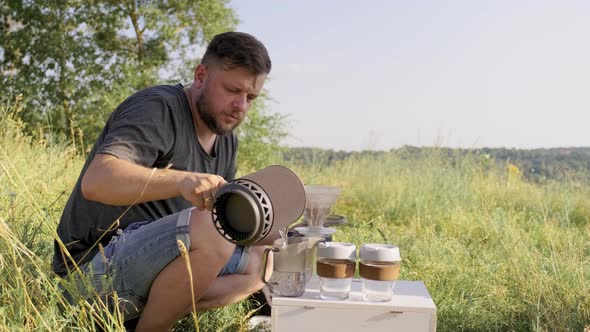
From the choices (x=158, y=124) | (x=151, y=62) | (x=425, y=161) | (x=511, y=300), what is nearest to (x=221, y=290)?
(x=158, y=124)

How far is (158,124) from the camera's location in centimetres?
242

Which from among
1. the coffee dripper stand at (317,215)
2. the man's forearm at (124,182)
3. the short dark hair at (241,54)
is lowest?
the coffee dripper stand at (317,215)

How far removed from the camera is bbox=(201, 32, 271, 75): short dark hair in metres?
2.60

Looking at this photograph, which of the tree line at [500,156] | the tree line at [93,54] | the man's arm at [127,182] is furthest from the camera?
the tree line at [93,54]

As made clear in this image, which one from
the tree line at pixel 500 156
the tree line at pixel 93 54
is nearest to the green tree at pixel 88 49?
the tree line at pixel 93 54

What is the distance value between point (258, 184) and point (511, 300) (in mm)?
1904

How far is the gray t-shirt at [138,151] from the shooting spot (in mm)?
2307

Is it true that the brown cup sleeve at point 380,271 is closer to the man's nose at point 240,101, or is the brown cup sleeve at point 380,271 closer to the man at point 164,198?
the man at point 164,198

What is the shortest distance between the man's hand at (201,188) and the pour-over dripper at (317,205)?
2.17 feet

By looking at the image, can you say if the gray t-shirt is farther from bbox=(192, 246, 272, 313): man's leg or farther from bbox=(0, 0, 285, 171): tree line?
bbox=(0, 0, 285, 171): tree line

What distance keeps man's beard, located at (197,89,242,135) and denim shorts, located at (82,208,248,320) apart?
1.51ft

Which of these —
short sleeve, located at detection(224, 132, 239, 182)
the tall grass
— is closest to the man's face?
short sleeve, located at detection(224, 132, 239, 182)

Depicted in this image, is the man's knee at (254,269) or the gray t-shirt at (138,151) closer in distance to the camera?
the gray t-shirt at (138,151)

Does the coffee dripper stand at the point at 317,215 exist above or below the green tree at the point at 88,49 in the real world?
below
